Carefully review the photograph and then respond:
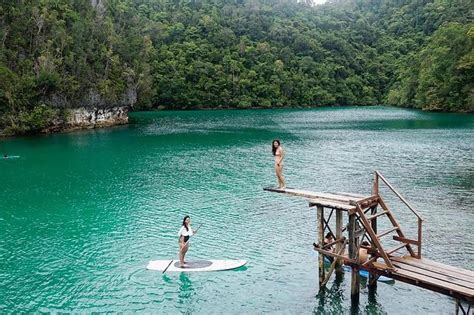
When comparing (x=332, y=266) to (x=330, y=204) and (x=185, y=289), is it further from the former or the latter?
(x=185, y=289)

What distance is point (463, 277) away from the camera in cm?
1536

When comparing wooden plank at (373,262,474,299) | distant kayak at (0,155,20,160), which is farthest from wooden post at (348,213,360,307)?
distant kayak at (0,155,20,160)

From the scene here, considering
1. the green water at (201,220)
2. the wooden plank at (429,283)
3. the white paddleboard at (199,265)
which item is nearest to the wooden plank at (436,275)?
the wooden plank at (429,283)

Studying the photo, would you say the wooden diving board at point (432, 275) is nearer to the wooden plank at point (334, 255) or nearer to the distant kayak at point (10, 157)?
the wooden plank at point (334, 255)

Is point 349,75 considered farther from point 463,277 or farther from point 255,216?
point 463,277

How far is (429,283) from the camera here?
15.0 metres

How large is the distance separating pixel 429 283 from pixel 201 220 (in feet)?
55.1

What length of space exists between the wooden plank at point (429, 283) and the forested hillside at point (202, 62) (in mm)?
72894

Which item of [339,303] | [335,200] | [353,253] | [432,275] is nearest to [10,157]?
[335,200]

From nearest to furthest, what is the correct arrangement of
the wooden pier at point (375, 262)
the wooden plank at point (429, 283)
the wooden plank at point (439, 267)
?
the wooden plank at point (429, 283)
the wooden pier at point (375, 262)
the wooden plank at point (439, 267)

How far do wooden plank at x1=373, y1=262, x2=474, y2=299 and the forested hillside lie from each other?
239 feet

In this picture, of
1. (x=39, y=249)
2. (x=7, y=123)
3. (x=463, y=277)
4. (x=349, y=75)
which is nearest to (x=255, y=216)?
(x=39, y=249)

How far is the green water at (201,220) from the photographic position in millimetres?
18703

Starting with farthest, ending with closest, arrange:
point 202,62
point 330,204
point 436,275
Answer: point 202,62 < point 330,204 < point 436,275
